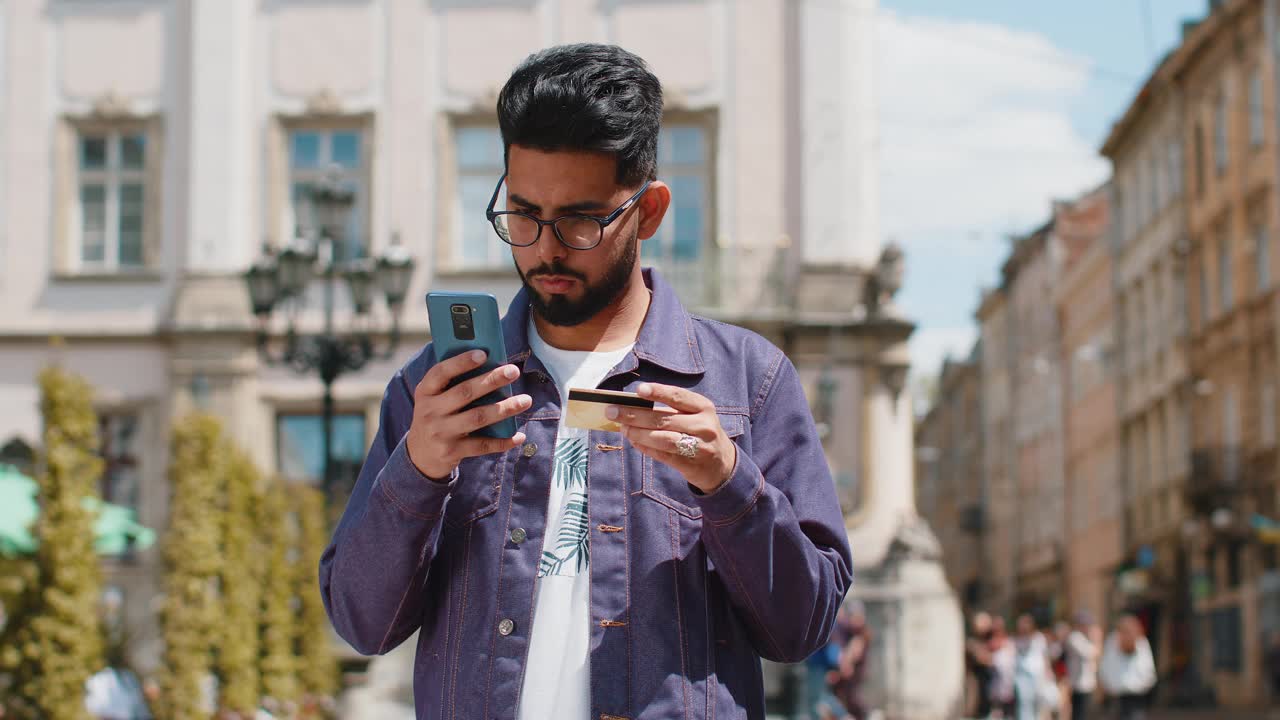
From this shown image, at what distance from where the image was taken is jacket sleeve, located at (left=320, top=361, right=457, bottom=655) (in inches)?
108

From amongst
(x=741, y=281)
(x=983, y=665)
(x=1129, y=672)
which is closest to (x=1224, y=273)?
(x=741, y=281)

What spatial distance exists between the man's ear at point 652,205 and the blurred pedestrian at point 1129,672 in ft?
58.4

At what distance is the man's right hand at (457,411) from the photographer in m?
2.62

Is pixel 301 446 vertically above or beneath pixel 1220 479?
above

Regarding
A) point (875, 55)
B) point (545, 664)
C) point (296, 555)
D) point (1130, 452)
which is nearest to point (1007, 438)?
point (1130, 452)

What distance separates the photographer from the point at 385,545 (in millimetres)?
2785

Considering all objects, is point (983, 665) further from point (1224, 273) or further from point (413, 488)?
point (1224, 273)

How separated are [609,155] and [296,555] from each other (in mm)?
18893

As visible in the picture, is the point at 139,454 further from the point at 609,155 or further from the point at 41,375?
the point at 609,155

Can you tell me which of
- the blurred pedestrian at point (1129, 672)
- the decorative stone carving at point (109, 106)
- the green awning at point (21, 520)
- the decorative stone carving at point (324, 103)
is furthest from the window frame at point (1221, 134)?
the green awning at point (21, 520)

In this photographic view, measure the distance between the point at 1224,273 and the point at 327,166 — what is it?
23.4 metres

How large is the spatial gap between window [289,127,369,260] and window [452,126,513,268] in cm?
137

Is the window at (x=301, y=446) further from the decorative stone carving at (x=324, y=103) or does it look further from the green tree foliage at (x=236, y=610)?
the green tree foliage at (x=236, y=610)

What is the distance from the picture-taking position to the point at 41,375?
1118 cm
